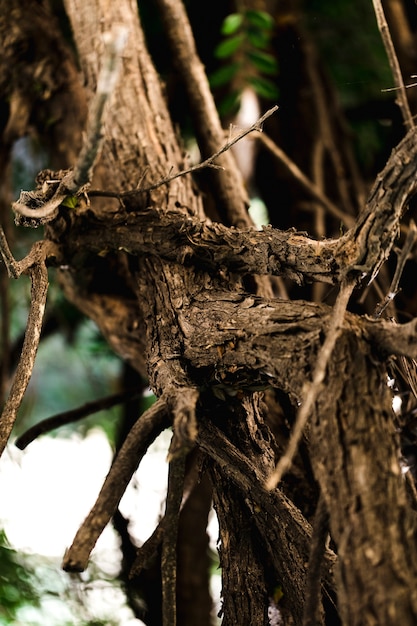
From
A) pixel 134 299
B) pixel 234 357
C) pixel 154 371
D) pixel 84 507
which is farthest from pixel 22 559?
pixel 234 357

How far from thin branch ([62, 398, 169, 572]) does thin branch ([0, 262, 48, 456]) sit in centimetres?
16

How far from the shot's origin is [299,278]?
2.72ft

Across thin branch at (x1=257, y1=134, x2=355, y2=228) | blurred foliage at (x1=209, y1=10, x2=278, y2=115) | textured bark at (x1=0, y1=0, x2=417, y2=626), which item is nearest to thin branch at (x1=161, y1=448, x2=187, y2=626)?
textured bark at (x1=0, y1=0, x2=417, y2=626)

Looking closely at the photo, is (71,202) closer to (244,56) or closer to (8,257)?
(8,257)

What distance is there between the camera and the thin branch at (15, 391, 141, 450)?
3.97 ft

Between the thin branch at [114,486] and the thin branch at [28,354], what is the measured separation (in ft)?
0.54

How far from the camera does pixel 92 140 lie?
63 centimetres

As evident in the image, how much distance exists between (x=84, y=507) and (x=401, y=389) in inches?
41.7

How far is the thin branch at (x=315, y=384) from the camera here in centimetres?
54

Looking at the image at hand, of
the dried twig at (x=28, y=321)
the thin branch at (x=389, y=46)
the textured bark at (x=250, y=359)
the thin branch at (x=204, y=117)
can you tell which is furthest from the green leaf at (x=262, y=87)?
the dried twig at (x=28, y=321)

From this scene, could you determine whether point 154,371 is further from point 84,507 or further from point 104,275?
point 84,507

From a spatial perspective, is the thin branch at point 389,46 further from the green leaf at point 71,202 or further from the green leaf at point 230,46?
the green leaf at point 230,46

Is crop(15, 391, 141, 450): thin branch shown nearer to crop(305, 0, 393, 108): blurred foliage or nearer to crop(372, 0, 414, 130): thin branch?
crop(372, 0, 414, 130): thin branch

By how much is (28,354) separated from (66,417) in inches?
24.7
